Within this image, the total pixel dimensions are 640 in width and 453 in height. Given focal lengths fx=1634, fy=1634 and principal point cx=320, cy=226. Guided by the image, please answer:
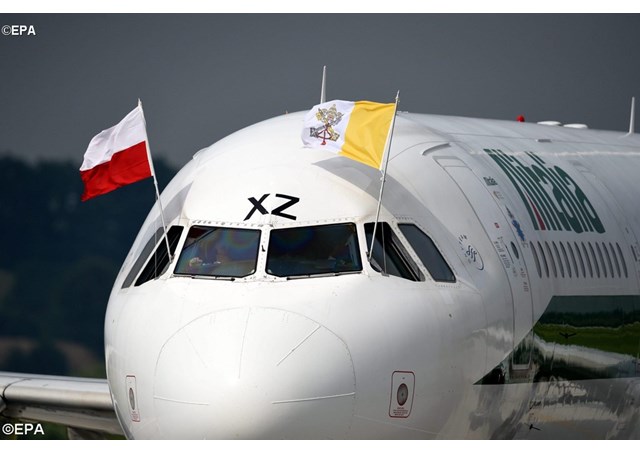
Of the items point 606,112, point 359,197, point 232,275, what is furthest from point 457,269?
point 606,112

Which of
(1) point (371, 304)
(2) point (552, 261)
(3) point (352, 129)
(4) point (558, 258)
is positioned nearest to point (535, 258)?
(2) point (552, 261)

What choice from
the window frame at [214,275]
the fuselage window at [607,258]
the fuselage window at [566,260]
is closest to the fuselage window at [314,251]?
the window frame at [214,275]

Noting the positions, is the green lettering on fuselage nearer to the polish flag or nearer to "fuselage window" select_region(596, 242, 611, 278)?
"fuselage window" select_region(596, 242, 611, 278)

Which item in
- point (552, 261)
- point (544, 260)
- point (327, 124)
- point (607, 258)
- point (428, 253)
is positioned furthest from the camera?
point (607, 258)

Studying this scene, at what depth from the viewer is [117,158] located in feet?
66.2

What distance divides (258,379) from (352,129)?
401 cm

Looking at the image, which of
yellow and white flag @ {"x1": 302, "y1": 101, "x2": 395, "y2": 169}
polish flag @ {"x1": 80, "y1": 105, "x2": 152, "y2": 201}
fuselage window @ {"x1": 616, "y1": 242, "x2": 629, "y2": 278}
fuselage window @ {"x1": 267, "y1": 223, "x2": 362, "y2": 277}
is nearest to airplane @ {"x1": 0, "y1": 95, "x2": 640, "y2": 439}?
fuselage window @ {"x1": 267, "y1": 223, "x2": 362, "y2": 277}

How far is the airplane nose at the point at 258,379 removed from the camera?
16.0 metres

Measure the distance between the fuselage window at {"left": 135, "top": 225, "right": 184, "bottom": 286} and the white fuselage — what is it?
0.07 metres

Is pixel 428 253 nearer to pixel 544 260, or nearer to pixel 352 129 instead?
pixel 352 129

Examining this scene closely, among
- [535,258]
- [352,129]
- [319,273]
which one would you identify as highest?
[352,129]

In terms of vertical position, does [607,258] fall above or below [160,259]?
below

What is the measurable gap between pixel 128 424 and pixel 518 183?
6334 millimetres

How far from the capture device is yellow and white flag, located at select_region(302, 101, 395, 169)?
1859cm
